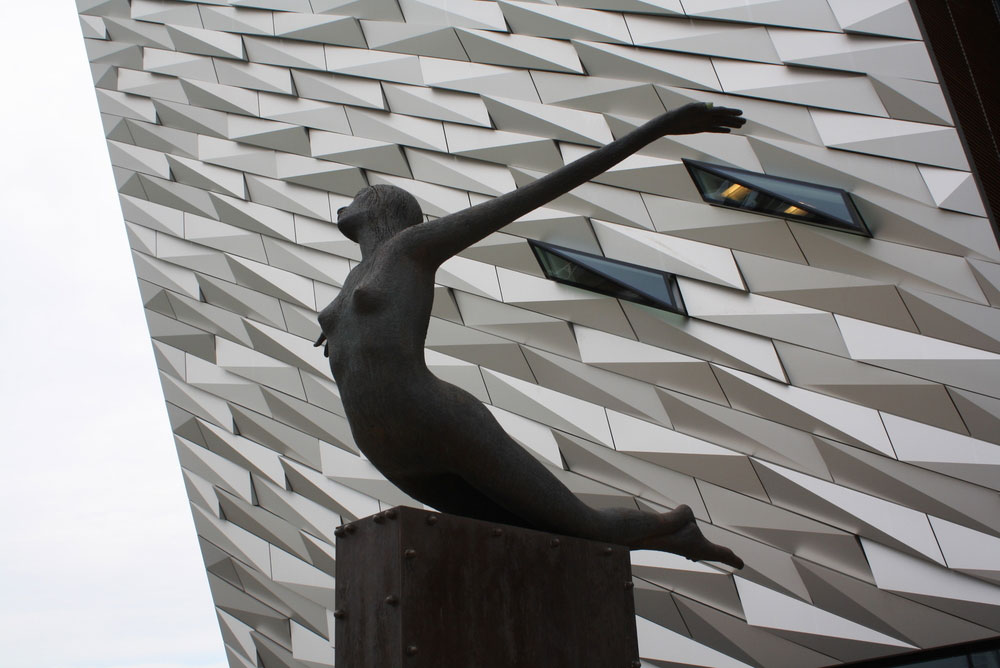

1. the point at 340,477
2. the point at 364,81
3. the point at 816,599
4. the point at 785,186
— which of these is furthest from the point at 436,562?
the point at 364,81

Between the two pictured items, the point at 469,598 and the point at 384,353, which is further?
the point at 384,353

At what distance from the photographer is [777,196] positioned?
30.7 feet

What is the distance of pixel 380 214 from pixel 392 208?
0.06 metres

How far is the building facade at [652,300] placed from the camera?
8.44 metres

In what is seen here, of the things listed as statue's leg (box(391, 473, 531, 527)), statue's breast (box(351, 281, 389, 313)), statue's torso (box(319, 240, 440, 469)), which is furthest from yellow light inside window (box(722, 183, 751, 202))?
statue's breast (box(351, 281, 389, 313))

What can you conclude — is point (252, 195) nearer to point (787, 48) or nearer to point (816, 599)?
point (787, 48)

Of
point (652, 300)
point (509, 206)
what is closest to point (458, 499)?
point (509, 206)

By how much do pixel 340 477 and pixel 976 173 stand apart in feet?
27.3

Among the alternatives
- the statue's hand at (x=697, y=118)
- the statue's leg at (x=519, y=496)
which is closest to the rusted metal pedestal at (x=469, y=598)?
the statue's leg at (x=519, y=496)

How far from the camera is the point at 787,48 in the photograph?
9.58m

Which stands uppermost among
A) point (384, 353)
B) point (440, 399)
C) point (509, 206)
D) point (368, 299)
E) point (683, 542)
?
point (509, 206)

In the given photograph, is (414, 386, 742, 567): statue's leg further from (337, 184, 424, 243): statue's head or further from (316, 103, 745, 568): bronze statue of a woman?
(337, 184, 424, 243): statue's head

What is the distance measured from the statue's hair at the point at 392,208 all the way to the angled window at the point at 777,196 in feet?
20.9

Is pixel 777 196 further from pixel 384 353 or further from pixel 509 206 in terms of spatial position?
pixel 384 353
